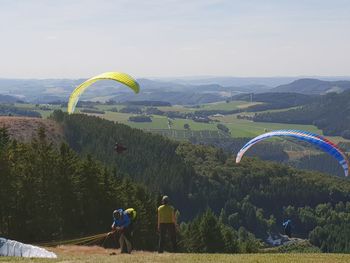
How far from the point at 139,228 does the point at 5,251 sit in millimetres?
32625

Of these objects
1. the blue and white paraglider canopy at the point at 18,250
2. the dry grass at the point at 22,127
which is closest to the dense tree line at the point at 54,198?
the blue and white paraglider canopy at the point at 18,250

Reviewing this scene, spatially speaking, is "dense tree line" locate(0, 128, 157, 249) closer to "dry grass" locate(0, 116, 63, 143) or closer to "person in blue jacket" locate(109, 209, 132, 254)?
"person in blue jacket" locate(109, 209, 132, 254)

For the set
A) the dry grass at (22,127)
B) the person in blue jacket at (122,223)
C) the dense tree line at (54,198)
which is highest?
the person in blue jacket at (122,223)

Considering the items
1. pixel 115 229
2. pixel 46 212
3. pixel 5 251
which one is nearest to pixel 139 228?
pixel 46 212

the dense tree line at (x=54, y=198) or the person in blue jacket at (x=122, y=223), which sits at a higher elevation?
the person in blue jacket at (x=122, y=223)

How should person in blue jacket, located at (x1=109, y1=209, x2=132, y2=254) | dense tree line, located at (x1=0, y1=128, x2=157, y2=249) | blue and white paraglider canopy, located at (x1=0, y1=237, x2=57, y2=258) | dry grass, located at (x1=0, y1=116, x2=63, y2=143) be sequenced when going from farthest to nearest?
dry grass, located at (x1=0, y1=116, x2=63, y2=143)
dense tree line, located at (x1=0, y1=128, x2=157, y2=249)
blue and white paraglider canopy, located at (x1=0, y1=237, x2=57, y2=258)
person in blue jacket, located at (x1=109, y1=209, x2=132, y2=254)

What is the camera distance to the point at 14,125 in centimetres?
18712

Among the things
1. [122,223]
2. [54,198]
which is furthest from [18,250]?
[54,198]

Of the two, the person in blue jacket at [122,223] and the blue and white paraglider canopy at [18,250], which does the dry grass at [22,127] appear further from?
the person in blue jacket at [122,223]

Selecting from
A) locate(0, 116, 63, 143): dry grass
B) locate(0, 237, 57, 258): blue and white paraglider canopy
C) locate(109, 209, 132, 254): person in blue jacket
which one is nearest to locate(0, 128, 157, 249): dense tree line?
locate(0, 237, 57, 258): blue and white paraglider canopy

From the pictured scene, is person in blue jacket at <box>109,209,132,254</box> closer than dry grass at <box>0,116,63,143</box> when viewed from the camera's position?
Yes

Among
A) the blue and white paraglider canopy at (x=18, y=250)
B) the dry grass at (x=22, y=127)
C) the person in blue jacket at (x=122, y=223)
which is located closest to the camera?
the person in blue jacket at (x=122, y=223)

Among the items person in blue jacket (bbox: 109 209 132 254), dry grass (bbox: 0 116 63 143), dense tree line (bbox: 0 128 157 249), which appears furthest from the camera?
dry grass (bbox: 0 116 63 143)

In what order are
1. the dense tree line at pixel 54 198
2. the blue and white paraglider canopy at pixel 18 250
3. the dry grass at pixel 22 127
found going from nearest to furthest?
1. the blue and white paraglider canopy at pixel 18 250
2. the dense tree line at pixel 54 198
3. the dry grass at pixel 22 127
